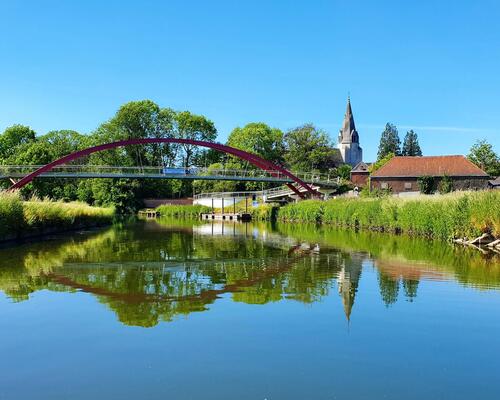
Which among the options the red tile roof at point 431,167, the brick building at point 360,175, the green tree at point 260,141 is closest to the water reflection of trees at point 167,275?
the red tile roof at point 431,167

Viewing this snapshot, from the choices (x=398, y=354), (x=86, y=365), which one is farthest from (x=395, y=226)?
(x=86, y=365)

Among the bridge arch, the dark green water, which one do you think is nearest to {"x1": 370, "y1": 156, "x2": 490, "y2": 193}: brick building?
the bridge arch

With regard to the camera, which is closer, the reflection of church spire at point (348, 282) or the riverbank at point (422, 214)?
the reflection of church spire at point (348, 282)

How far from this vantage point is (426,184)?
4212cm

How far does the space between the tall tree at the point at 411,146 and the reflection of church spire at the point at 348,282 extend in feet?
232

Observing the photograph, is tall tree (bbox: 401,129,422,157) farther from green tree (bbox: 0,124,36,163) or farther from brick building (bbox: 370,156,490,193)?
green tree (bbox: 0,124,36,163)

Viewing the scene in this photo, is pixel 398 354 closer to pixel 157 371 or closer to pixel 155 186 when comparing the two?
pixel 157 371

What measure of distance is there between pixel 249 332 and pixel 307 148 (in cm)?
6337

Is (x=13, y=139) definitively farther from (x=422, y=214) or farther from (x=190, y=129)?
(x=422, y=214)

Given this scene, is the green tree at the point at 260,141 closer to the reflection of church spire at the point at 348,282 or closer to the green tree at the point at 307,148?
the green tree at the point at 307,148

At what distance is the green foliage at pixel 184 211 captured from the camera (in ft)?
188

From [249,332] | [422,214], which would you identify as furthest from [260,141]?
[249,332]

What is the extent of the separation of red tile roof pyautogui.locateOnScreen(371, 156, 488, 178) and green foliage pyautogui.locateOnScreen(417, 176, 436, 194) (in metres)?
1.26

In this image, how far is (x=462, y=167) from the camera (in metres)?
43.6
